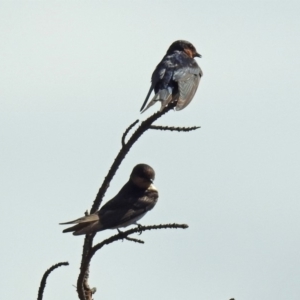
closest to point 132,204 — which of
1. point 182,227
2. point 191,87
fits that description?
point 191,87

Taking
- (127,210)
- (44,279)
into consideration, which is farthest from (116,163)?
(127,210)

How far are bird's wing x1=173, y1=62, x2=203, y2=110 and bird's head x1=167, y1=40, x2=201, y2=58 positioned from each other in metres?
1.70

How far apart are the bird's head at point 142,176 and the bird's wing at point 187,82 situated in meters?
0.94

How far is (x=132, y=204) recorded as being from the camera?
28.0 ft

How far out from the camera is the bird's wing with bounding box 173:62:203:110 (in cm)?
856

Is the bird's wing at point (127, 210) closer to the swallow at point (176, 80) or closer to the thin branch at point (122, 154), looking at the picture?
the swallow at point (176, 80)

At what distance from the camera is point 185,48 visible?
42.4 ft

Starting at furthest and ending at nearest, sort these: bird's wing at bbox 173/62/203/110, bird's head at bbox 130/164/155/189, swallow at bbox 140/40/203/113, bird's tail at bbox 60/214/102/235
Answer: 1. bird's head at bbox 130/164/155/189
2. swallow at bbox 140/40/203/113
3. bird's wing at bbox 173/62/203/110
4. bird's tail at bbox 60/214/102/235

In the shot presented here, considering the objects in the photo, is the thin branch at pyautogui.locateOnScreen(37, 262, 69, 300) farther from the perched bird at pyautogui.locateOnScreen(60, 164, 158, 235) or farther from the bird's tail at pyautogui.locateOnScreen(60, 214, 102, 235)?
the perched bird at pyautogui.locateOnScreen(60, 164, 158, 235)

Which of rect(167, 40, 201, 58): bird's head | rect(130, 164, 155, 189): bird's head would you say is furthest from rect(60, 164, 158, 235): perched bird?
rect(167, 40, 201, 58): bird's head

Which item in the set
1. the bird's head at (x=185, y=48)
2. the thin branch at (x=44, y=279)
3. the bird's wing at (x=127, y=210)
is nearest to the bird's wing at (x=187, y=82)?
the bird's wing at (x=127, y=210)

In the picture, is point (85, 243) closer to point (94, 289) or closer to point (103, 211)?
point (94, 289)

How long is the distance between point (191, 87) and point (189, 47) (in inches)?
143

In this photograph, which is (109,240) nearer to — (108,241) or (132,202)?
(108,241)
